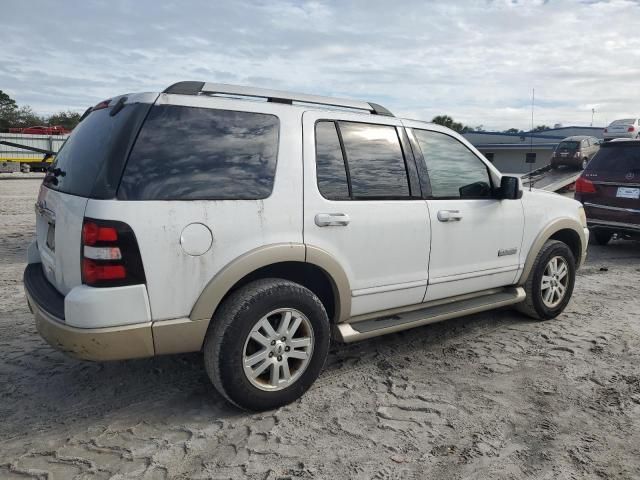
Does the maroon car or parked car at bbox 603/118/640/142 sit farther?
parked car at bbox 603/118/640/142

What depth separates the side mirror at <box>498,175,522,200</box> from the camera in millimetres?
4141

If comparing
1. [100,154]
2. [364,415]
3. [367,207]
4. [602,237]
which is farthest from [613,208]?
[100,154]

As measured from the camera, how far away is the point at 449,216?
3828mm

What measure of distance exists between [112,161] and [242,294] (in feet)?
3.28

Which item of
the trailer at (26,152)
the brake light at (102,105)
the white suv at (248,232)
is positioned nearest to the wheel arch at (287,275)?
the white suv at (248,232)

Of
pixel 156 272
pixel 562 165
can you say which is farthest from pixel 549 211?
pixel 562 165

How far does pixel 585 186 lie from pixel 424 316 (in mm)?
5893

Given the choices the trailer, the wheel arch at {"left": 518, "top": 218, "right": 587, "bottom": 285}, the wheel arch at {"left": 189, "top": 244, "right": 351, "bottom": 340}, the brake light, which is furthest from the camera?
the trailer

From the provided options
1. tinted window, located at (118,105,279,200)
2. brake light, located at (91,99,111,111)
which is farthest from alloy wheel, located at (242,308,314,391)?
brake light, located at (91,99,111,111)

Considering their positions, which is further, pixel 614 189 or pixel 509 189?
pixel 614 189

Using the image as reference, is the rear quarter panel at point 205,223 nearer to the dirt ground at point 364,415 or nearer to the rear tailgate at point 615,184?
the dirt ground at point 364,415

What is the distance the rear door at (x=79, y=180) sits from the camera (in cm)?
265

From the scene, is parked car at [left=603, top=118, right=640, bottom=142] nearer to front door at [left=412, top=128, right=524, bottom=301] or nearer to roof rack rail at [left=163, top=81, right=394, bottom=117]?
front door at [left=412, top=128, right=524, bottom=301]

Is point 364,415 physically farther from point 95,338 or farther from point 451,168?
point 451,168
